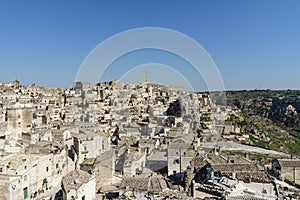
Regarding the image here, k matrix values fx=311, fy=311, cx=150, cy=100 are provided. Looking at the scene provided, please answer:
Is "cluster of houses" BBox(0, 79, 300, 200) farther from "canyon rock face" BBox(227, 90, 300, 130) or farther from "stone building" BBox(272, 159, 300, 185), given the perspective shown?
"canyon rock face" BBox(227, 90, 300, 130)

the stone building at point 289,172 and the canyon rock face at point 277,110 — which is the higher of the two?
the canyon rock face at point 277,110

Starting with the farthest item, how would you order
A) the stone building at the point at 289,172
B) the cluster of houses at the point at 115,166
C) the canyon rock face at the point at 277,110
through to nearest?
1. the canyon rock face at the point at 277,110
2. the stone building at the point at 289,172
3. the cluster of houses at the point at 115,166

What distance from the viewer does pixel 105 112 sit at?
85.7 ft

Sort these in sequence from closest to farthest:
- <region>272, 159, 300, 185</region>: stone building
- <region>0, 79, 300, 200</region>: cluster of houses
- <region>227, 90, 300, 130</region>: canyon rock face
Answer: <region>0, 79, 300, 200</region>: cluster of houses → <region>272, 159, 300, 185</region>: stone building → <region>227, 90, 300, 130</region>: canyon rock face

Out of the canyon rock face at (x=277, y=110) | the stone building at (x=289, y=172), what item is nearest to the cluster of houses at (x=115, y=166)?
the stone building at (x=289, y=172)

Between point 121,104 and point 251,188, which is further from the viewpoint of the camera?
point 121,104

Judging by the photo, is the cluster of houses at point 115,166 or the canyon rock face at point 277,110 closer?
the cluster of houses at point 115,166

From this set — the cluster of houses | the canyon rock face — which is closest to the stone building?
the cluster of houses

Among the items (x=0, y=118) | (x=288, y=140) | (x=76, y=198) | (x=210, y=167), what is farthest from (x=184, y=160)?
(x=288, y=140)

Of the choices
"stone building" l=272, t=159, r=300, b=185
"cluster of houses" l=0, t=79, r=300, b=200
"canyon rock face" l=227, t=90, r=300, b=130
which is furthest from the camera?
"canyon rock face" l=227, t=90, r=300, b=130

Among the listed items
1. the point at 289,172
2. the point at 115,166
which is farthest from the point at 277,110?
the point at 115,166

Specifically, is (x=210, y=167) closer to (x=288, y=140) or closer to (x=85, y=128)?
(x=85, y=128)

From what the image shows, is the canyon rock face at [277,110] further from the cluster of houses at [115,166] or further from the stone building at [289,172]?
the stone building at [289,172]

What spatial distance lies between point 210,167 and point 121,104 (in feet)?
60.7
